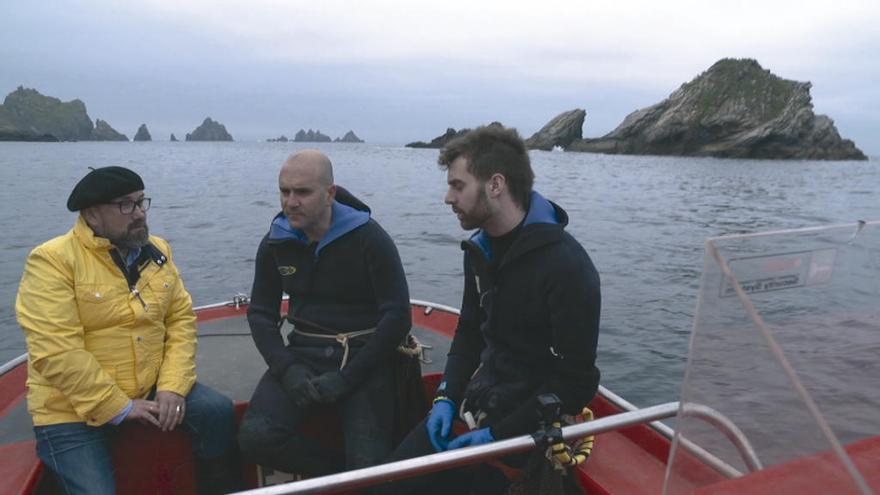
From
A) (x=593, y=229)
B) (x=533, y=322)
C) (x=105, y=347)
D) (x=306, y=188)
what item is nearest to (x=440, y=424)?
(x=533, y=322)

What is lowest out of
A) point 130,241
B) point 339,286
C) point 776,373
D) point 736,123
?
point 339,286

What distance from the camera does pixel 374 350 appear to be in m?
3.52

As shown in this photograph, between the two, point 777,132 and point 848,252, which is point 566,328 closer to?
point 848,252

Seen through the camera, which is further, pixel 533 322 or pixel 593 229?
pixel 593 229

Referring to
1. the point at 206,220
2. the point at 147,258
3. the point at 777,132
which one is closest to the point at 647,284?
the point at 147,258

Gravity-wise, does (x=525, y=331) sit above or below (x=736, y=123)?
below

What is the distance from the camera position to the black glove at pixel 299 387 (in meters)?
3.38

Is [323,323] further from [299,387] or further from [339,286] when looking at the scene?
[299,387]

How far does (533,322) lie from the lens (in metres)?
2.88

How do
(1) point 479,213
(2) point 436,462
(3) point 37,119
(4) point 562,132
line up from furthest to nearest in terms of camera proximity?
(3) point 37,119
(4) point 562,132
(1) point 479,213
(2) point 436,462

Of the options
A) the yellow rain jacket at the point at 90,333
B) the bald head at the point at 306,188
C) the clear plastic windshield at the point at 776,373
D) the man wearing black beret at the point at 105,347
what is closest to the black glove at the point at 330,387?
the man wearing black beret at the point at 105,347

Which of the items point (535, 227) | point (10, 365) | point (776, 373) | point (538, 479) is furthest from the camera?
point (10, 365)

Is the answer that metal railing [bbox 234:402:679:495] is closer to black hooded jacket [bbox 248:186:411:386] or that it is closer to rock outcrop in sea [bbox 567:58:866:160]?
black hooded jacket [bbox 248:186:411:386]

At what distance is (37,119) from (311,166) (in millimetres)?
213476
